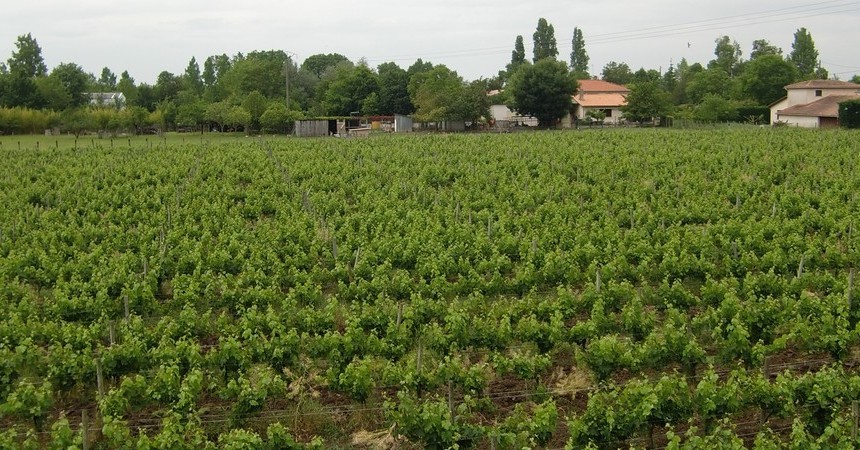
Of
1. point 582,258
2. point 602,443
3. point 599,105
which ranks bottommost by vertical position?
point 602,443

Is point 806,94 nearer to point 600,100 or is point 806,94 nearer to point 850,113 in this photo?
point 850,113

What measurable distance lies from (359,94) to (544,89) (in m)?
23.1

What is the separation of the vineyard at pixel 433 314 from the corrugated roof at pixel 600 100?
182 ft

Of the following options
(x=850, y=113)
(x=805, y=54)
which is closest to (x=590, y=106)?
(x=850, y=113)

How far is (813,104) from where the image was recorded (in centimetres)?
6444

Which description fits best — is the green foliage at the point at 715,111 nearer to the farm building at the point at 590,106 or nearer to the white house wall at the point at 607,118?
the farm building at the point at 590,106

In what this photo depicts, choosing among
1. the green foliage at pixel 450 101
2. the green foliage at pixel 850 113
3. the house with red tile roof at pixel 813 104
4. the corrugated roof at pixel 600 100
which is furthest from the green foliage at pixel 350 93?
the green foliage at pixel 850 113

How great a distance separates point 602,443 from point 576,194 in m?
17.8

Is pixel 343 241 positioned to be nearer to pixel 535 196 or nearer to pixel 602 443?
pixel 535 196

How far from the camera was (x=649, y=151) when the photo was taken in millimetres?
39031

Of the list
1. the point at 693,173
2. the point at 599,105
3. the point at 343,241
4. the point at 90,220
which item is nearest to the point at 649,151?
the point at 693,173

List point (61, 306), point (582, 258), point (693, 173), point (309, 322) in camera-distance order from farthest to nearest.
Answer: point (693, 173), point (582, 258), point (61, 306), point (309, 322)

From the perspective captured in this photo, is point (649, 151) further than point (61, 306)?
Yes

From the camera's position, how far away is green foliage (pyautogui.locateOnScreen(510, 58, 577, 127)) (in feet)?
227
